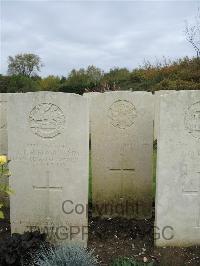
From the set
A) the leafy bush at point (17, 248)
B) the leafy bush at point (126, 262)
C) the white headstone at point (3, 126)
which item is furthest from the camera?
the white headstone at point (3, 126)

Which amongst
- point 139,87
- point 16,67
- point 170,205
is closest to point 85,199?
point 170,205

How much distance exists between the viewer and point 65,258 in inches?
166

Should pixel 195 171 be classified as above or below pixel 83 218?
above

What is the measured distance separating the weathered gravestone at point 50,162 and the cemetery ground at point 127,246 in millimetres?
365

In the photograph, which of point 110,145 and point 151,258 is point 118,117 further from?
point 151,258

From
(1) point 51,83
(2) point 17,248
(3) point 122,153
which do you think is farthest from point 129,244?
(1) point 51,83

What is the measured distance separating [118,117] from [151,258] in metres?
2.17

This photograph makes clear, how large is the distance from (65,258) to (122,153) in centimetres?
241

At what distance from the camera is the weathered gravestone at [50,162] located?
4.94 metres

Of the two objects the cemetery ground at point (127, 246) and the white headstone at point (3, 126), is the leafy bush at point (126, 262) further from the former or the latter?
the white headstone at point (3, 126)

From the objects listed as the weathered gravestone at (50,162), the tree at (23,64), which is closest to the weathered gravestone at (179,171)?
the weathered gravestone at (50,162)

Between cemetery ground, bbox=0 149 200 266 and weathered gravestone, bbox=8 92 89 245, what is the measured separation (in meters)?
0.36

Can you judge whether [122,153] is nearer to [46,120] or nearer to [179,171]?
[179,171]

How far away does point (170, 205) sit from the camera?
16.6 ft
